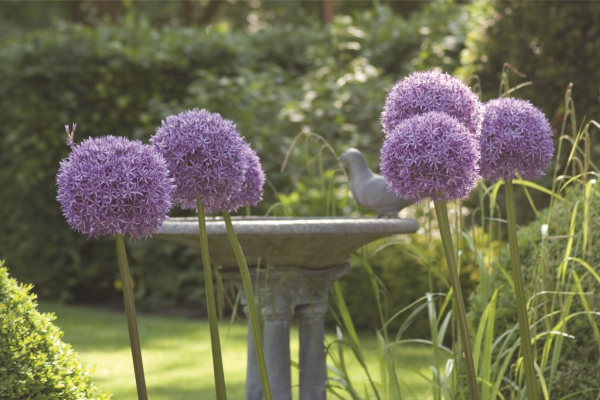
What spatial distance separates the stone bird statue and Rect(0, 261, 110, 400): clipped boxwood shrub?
1545 millimetres

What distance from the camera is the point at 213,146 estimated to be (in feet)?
6.49

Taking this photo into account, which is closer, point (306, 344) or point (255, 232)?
point (255, 232)

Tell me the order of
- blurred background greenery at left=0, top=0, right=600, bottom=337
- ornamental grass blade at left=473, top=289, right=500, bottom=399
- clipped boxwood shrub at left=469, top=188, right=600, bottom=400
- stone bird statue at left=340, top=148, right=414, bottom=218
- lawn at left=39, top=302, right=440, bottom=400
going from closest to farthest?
ornamental grass blade at left=473, top=289, right=500, bottom=399 → clipped boxwood shrub at left=469, top=188, right=600, bottom=400 → stone bird statue at left=340, top=148, right=414, bottom=218 → lawn at left=39, top=302, right=440, bottom=400 → blurred background greenery at left=0, top=0, right=600, bottom=337

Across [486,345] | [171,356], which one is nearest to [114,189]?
[486,345]

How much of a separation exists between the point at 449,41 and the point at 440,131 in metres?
5.78

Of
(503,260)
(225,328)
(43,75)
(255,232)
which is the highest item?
(43,75)

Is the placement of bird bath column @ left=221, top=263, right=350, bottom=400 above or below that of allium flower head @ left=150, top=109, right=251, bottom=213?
below

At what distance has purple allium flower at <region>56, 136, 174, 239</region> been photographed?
1.81 m

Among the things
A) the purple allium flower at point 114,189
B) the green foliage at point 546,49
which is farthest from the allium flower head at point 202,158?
the green foliage at point 546,49

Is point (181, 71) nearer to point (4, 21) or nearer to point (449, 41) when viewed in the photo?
point (449, 41)

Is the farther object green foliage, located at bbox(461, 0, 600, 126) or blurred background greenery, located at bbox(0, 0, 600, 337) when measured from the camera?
blurred background greenery, located at bbox(0, 0, 600, 337)

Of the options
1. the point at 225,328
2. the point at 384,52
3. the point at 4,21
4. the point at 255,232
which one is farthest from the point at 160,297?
the point at 4,21

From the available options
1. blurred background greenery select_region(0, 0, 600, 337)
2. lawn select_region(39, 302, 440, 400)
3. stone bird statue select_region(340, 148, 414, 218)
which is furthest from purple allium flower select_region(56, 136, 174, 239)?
blurred background greenery select_region(0, 0, 600, 337)

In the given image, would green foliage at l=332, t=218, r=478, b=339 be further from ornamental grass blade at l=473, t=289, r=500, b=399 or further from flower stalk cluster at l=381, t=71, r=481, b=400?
flower stalk cluster at l=381, t=71, r=481, b=400
